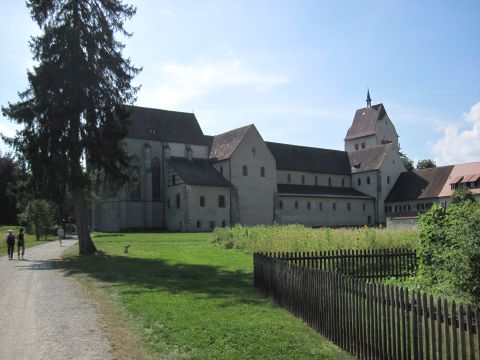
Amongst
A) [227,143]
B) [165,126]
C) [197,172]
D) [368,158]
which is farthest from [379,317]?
[368,158]

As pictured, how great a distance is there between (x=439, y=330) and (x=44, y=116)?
2537 centimetres

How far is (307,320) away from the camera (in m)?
10.5

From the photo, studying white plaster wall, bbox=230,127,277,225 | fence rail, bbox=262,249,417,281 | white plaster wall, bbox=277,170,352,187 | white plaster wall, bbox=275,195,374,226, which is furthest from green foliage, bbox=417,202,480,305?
white plaster wall, bbox=277,170,352,187

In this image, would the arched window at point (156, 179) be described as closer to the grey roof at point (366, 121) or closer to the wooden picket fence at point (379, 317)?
the grey roof at point (366, 121)

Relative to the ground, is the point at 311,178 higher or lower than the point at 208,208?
higher

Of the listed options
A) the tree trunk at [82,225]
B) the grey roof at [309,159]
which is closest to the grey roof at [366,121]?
the grey roof at [309,159]

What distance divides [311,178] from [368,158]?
10.5m

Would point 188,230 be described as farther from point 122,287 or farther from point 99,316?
point 99,316

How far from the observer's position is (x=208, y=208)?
5872 centimetres

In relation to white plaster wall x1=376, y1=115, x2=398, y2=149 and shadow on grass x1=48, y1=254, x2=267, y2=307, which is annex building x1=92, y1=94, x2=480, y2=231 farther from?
shadow on grass x1=48, y1=254, x2=267, y2=307

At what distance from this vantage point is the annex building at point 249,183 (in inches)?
2331

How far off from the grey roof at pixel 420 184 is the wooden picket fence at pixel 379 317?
6133 centimetres

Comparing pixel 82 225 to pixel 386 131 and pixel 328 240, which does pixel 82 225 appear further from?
pixel 386 131

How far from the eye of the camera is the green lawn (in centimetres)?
857
